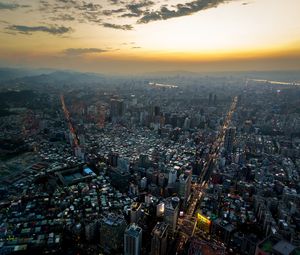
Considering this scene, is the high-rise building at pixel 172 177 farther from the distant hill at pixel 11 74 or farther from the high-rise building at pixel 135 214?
the distant hill at pixel 11 74

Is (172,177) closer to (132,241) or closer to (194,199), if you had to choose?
(194,199)

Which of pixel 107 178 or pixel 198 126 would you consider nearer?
pixel 107 178

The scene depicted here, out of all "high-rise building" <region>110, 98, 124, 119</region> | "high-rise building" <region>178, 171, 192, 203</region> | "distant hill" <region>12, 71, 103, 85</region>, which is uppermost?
"high-rise building" <region>178, 171, 192, 203</region>

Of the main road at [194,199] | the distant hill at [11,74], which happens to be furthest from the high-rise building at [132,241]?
the distant hill at [11,74]

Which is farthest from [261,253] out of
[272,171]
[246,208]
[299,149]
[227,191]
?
[299,149]

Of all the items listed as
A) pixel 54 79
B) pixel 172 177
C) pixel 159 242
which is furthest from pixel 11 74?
pixel 159 242

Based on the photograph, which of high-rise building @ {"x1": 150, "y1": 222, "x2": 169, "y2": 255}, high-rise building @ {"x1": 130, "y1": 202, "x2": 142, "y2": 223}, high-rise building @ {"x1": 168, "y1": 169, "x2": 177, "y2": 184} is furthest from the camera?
high-rise building @ {"x1": 168, "y1": 169, "x2": 177, "y2": 184}

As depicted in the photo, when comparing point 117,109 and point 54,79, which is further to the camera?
point 54,79

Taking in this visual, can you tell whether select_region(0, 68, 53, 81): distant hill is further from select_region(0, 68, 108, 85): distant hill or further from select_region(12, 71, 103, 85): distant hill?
select_region(12, 71, 103, 85): distant hill

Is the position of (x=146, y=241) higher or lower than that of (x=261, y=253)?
lower

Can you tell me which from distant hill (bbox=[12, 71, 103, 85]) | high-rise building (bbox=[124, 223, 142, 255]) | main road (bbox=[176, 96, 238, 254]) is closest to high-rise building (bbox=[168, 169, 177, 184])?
main road (bbox=[176, 96, 238, 254])

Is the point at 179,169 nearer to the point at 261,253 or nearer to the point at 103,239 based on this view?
the point at 103,239
